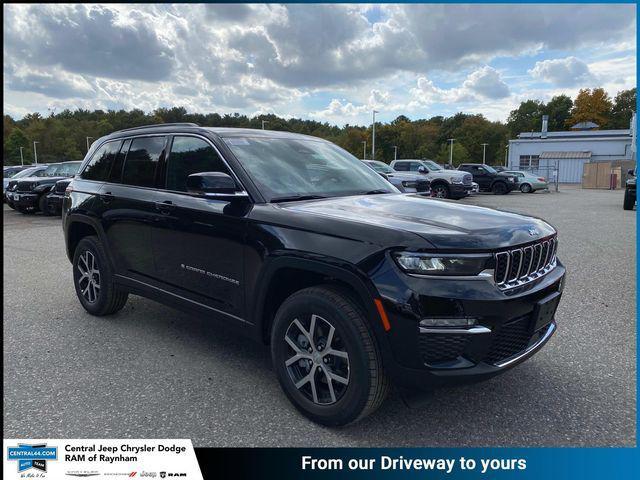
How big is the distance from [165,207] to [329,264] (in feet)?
5.88

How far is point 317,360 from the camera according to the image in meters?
2.99

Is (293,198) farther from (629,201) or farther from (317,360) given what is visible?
(629,201)

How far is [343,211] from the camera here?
319cm

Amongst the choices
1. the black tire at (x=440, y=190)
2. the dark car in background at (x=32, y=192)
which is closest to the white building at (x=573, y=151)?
the black tire at (x=440, y=190)

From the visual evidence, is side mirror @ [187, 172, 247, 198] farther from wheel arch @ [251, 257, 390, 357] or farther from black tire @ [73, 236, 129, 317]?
black tire @ [73, 236, 129, 317]

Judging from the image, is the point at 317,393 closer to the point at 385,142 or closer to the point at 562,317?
the point at 562,317

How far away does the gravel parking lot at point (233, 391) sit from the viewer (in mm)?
3014

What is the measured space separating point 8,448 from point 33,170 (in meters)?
16.8

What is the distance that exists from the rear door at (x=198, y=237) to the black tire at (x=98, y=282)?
95cm

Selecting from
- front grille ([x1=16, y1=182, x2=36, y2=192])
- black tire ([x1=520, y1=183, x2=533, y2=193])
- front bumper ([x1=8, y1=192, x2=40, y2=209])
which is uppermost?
front grille ([x1=16, y1=182, x2=36, y2=192])

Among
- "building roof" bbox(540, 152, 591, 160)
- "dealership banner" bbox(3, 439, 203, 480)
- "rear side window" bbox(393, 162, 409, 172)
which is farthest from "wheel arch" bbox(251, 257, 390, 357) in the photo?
"building roof" bbox(540, 152, 591, 160)

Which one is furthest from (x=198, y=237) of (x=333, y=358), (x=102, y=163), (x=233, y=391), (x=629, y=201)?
(x=629, y=201)

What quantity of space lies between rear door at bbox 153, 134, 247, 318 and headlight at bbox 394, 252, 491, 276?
1235 millimetres

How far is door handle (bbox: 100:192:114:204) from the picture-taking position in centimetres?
470
